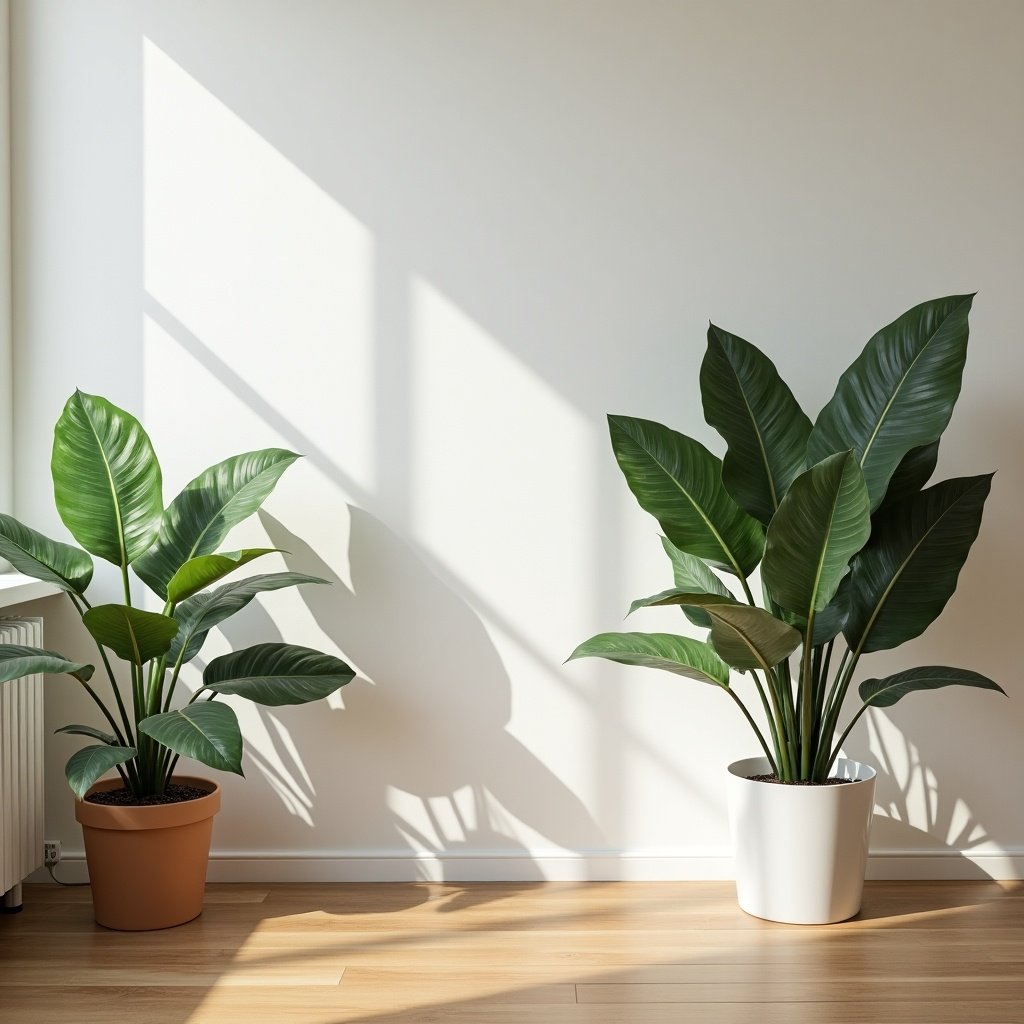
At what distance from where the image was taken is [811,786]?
2.19 metres

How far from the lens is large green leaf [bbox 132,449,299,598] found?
89.3 inches

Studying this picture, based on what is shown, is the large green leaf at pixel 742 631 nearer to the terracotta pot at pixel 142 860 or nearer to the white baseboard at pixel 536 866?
the white baseboard at pixel 536 866

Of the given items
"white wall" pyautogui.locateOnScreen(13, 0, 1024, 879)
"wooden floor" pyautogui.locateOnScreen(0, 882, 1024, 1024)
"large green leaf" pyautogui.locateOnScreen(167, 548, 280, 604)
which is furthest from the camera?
"white wall" pyautogui.locateOnScreen(13, 0, 1024, 879)

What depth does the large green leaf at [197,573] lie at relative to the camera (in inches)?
82.9

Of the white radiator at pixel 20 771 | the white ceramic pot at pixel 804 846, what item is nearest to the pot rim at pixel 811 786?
the white ceramic pot at pixel 804 846

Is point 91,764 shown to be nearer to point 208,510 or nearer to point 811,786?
point 208,510

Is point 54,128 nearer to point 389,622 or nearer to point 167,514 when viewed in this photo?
point 167,514

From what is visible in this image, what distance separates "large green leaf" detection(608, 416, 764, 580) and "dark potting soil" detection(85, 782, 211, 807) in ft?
3.88

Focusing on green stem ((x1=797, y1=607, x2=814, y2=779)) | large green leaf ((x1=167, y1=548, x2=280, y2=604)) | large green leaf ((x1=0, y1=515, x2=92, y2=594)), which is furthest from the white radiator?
green stem ((x1=797, y1=607, x2=814, y2=779))

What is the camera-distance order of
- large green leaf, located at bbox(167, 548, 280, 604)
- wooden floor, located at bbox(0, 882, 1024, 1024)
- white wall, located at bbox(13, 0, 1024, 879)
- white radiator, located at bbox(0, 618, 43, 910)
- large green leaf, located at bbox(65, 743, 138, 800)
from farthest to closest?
1. white wall, located at bbox(13, 0, 1024, 879)
2. white radiator, located at bbox(0, 618, 43, 910)
3. large green leaf, located at bbox(167, 548, 280, 604)
4. large green leaf, located at bbox(65, 743, 138, 800)
5. wooden floor, located at bbox(0, 882, 1024, 1024)

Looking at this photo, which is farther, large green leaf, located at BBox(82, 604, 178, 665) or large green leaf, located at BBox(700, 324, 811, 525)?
large green leaf, located at BBox(700, 324, 811, 525)

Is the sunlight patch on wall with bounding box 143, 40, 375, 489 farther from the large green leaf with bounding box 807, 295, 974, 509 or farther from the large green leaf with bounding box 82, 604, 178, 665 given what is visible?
the large green leaf with bounding box 807, 295, 974, 509

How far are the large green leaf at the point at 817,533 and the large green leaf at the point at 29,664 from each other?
1416 mm

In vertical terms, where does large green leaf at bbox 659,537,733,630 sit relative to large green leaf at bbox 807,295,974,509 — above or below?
below
